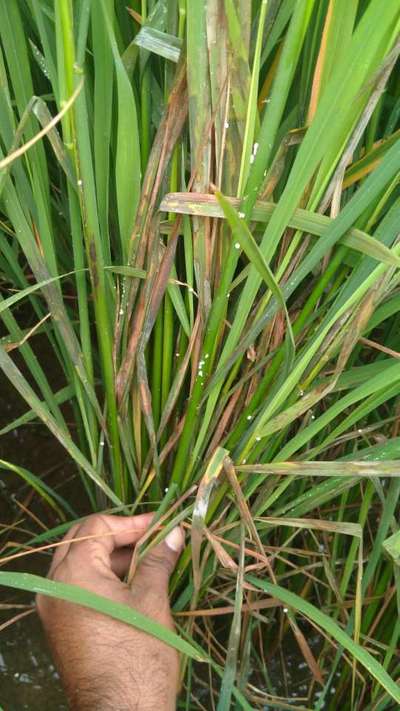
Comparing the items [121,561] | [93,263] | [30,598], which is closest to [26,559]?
[30,598]

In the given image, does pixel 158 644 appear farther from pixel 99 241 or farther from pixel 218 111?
pixel 218 111

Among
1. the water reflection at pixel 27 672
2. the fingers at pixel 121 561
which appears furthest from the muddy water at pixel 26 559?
the fingers at pixel 121 561

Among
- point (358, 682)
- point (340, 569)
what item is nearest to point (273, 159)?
point (340, 569)

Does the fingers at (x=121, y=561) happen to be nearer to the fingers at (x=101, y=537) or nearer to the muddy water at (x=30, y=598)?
the fingers at (x=101, y=537)

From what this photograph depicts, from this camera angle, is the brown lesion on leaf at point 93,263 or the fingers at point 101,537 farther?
the fingers at point 101,537

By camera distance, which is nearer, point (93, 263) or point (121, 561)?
point (93, 263)

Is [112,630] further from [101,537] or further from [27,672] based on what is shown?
[27,672]

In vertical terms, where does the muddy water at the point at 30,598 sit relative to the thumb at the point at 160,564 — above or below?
below

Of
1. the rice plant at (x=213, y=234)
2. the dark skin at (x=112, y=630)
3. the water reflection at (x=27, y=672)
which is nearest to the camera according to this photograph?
the rice plant at (x=213, y=234)
